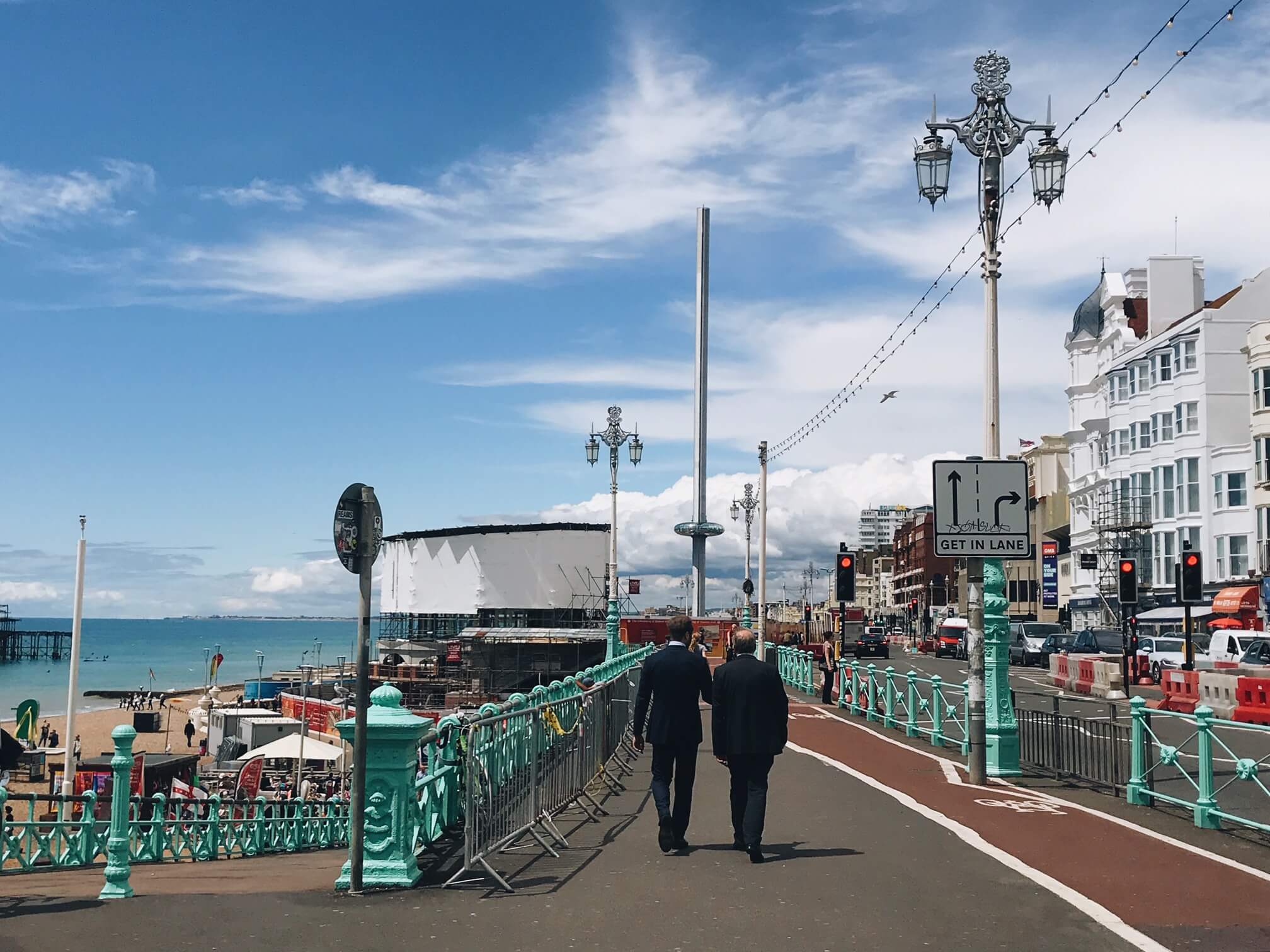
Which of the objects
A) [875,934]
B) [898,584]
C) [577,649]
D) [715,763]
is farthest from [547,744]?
[898,584]

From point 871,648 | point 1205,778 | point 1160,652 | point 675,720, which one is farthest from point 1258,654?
point 871,648

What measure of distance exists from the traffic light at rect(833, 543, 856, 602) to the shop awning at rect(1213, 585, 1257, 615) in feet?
73.4

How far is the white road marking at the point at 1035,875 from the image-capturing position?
6.91 metres

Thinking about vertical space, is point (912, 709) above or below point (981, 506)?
below

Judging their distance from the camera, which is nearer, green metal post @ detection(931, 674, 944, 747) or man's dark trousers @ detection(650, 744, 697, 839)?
man's dark trousers @ detection(650, 744, 697, 839)

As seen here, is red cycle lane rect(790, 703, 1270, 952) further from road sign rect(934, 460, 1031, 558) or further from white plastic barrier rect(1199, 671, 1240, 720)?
white plastic barrier rect(1199, 671, 1240, 720)

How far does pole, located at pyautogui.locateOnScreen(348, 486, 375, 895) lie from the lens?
24.5 ft

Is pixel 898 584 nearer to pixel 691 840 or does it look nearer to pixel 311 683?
pixel 311 683

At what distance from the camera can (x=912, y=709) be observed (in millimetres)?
20562

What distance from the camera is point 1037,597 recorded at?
279 feet

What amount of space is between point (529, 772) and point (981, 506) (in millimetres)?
6634

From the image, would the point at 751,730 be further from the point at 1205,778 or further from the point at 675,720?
the point at 1205,778

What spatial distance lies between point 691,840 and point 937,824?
244 centimetres

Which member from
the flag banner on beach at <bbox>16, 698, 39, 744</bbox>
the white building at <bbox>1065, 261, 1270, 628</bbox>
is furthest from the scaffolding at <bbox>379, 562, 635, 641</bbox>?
the flag banner on beach at <bbox>16, 698, 39, 744</bbox>
